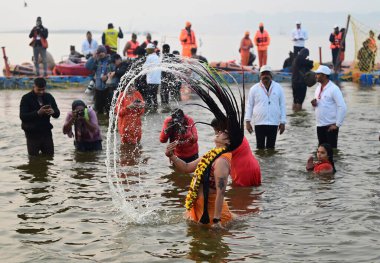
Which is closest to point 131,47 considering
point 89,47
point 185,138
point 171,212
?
point 89,47

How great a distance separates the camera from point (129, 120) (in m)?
15.1

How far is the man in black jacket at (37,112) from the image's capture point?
13125 mm

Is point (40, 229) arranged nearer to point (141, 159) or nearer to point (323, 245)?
point (323, 245)

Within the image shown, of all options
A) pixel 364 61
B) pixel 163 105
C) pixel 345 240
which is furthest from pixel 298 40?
pixel 345 240

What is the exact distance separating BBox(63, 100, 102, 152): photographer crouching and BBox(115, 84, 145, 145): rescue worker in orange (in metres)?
0.92

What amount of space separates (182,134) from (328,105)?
2811mm

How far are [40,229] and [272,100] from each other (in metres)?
5.52

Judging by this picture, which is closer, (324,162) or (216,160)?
(216,160)

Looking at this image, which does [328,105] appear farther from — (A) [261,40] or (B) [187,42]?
(A) [261,40]

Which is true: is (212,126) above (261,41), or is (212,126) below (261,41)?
below

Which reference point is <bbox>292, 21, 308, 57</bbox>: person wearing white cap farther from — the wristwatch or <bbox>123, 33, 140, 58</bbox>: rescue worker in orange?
the wristwatch

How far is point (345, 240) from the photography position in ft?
29.6

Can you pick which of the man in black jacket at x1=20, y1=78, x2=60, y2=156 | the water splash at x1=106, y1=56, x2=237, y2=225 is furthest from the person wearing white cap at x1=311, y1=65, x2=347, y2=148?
the man in black jacket at x1=20, y1=78, x2=60, y2=156

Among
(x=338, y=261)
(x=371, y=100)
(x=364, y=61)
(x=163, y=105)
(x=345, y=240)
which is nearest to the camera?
(x=338, y=261)
